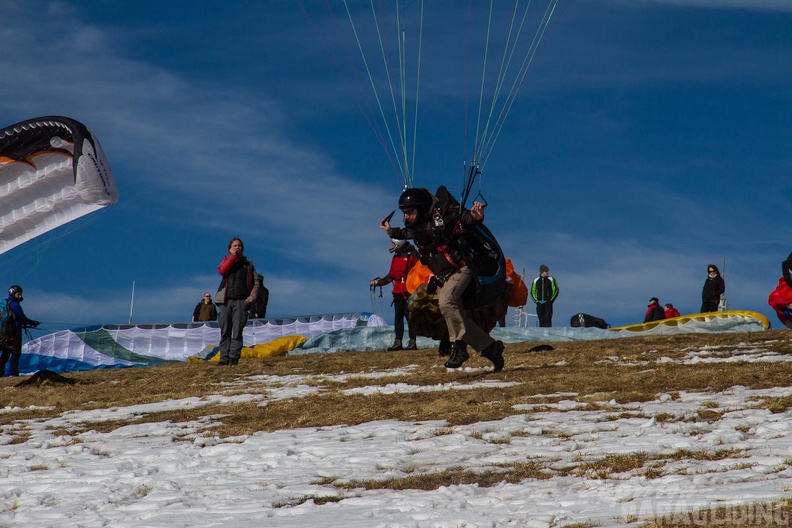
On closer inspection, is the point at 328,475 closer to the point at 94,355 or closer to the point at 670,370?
the point at 670,370

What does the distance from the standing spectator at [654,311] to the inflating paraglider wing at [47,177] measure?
17.3 meters

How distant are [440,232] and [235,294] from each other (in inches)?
239

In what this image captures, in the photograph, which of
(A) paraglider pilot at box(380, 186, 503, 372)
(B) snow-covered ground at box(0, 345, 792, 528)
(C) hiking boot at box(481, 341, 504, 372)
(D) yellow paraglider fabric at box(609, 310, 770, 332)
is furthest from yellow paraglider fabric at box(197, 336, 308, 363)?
(B) snow-covered ground at box(0, 345, 792, 528)

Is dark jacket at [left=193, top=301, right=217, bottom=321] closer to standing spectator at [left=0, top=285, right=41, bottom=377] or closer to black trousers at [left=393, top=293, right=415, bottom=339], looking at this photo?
standing spectator at [left=0, top=285, right=41, bottom=377]

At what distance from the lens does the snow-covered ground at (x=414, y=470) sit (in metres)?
4.13

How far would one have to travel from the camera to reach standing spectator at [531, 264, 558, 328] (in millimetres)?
24078

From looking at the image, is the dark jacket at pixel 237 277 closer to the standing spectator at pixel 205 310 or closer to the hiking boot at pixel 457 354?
the hiking boot at pixel 457 354

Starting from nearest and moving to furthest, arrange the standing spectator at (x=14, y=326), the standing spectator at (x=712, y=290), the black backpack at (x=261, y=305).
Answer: the standing spectator at (x=14, y=326) < the standing spectator at (x=712, y=290) < the black backpack at (x=261, y=305)

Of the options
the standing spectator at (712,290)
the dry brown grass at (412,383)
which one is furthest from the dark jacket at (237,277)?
the standing spectator at (712,290)

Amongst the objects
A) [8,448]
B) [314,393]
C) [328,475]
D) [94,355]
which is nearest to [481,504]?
[328,475]

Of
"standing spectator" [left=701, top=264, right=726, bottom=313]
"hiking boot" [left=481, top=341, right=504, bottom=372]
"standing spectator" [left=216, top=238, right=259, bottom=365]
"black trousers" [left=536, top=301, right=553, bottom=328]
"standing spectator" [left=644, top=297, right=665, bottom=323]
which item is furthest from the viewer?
"standing spectator" [left=644, top=297, right=665, bottom=323]

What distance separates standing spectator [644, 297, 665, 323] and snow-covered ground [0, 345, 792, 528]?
62.6ft

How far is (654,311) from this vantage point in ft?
87.8

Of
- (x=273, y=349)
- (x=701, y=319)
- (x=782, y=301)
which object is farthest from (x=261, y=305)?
(x=782, y=301)
